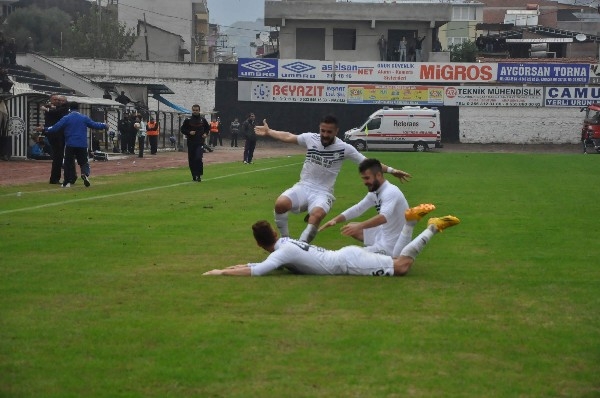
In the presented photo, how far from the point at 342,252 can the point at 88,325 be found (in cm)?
358

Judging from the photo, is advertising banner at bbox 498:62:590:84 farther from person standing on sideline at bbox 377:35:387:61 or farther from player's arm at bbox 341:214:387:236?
player's arm at bbox 341:214:387:236

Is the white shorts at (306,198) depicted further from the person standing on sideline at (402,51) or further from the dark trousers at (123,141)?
the person standing on sideline at (402,51)

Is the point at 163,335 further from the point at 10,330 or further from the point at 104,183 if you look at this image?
the point at 104,183

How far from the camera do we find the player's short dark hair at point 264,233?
11180mm

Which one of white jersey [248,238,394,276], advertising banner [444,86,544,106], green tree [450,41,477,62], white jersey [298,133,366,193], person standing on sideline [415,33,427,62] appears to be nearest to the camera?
white jersey [248,238,394,276]

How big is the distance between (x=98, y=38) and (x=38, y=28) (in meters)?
15.9

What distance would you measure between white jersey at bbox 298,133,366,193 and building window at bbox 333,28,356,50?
2836 inches

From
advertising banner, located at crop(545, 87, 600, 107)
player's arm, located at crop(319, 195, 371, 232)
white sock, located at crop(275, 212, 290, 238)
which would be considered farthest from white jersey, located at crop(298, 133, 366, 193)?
advertising banner, located at crop(545, 87, 600, 107)

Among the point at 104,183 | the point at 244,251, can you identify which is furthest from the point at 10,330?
the point at 104,183

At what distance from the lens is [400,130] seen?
6812 centimetres

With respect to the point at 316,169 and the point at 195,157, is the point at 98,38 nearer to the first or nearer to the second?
the point at 195,157

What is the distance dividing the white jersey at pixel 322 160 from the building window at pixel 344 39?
72026mm

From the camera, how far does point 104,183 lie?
2727cm

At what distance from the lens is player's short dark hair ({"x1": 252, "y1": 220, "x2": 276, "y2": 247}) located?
11180 millimetres
